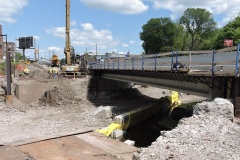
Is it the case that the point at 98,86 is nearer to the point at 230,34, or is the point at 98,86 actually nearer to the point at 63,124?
the point at 63,124

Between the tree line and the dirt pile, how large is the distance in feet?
213

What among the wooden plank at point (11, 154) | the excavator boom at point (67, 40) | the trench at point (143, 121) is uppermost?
the excavator boom at point (67, 40)

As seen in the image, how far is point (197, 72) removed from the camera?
47.4 feet

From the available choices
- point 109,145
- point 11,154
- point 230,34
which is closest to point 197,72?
point 109,145

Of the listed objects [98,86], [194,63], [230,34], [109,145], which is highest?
[230,34]

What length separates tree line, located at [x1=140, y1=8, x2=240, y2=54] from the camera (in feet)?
264

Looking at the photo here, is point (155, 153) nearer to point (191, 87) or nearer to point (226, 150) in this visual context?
point (226, 150)

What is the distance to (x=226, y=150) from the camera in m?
8.77

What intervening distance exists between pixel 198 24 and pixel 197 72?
78271mm

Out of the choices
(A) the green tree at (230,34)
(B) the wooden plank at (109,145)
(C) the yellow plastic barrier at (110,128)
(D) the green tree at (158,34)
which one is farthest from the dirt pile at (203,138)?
(D) the green tree at (158,34)

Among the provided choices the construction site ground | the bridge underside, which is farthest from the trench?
the bridge underside

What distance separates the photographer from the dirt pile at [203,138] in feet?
28.2

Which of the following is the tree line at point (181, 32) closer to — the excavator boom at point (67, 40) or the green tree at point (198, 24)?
the green tree at point (198, 24)

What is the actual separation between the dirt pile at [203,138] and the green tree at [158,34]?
6877 cm
